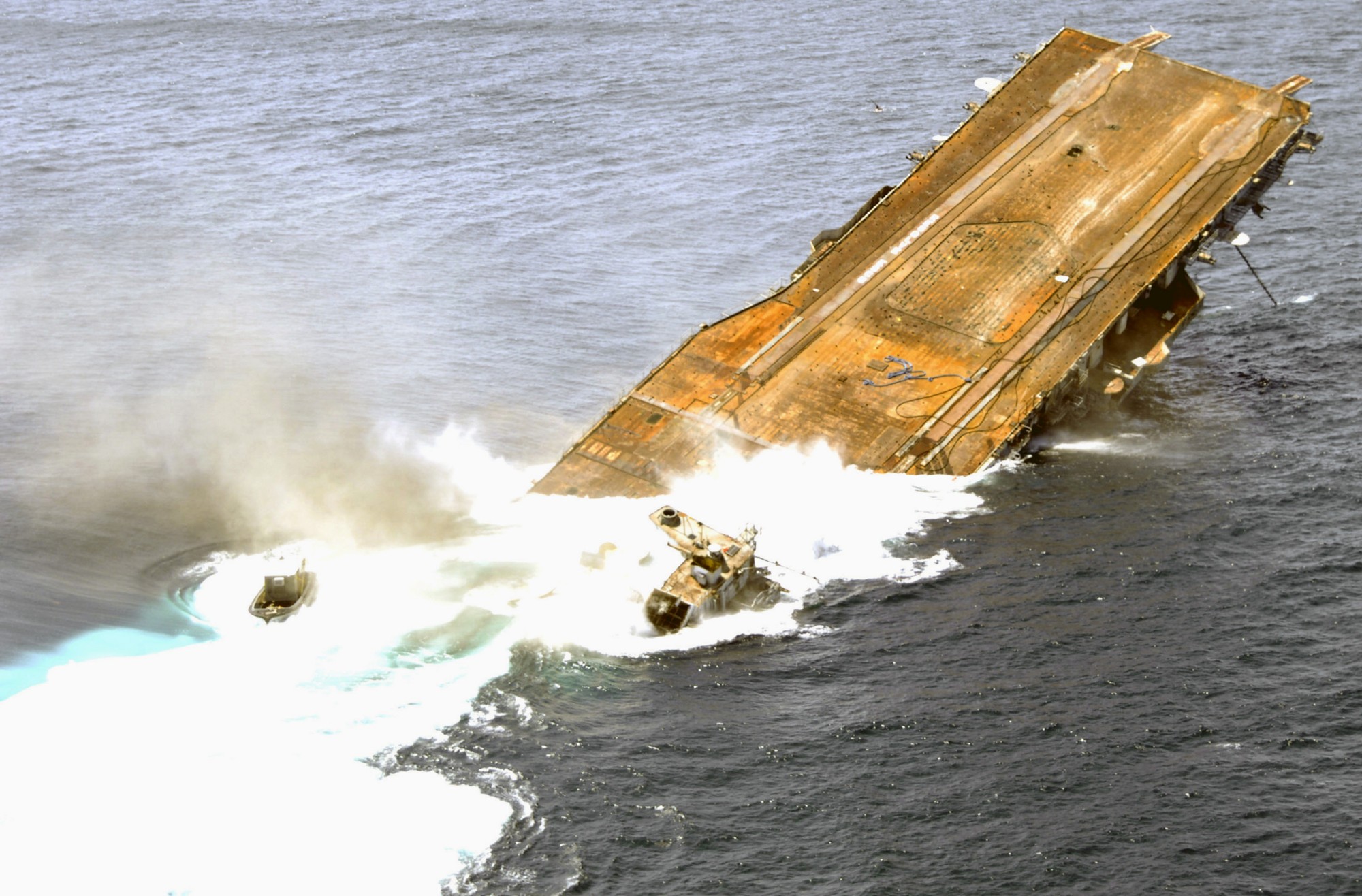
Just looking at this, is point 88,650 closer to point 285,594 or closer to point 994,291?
point 285,594

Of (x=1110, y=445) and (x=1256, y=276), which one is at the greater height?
(x=1256, y=276)

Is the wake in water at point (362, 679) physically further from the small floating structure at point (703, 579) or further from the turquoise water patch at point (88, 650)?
the small floating structure at point (703, 579)

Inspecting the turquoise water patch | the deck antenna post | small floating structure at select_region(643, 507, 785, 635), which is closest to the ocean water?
the turquoise water patch

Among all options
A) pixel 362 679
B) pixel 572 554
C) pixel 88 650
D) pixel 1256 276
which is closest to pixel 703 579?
pixel 572 554

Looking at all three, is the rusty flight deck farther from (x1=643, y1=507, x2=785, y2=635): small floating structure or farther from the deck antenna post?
(x1=643, y1=507, x2=785, y2=635): small floating structure

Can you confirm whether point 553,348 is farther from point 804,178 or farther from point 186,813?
point 186,813

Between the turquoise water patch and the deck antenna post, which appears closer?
the turquoise water patch

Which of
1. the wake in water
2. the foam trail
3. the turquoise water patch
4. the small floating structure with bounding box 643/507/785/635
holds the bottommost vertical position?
the foam trail
